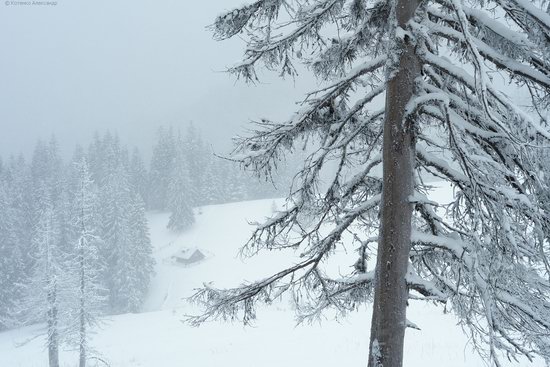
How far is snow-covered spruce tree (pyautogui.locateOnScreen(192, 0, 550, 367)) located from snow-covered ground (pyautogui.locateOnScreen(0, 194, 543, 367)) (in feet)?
2.38

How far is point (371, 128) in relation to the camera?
5062 millimetres

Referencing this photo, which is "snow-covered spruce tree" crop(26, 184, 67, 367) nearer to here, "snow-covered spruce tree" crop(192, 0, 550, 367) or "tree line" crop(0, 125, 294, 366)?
"tree line" crop(0, 125, 294, 366)

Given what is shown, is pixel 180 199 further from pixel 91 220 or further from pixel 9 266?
pixel 91 220

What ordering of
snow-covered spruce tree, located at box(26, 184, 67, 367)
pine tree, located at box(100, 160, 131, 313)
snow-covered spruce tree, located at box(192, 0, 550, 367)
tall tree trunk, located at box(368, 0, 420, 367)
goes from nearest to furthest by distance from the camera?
snow-covered spruce tree, located at box(192, 0, 550, 367), tall tree trunk, located at box(368, 0, 420, 367), snow-covered spruce tree, located at box(26, 184, 67, 367), pine tree, located at box(100, 160, 131, 313)

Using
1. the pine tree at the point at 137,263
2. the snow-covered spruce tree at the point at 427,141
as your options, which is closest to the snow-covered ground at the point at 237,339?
the snow-covered spruce tree at the point at 427,141

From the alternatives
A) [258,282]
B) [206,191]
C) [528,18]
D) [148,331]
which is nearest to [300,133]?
[258,282]

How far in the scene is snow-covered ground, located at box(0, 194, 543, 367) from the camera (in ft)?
57.7

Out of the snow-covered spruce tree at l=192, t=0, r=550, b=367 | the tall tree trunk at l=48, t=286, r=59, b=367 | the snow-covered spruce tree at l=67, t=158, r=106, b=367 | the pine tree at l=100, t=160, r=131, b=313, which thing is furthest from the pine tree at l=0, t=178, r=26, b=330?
the snow-covered spruce tree at l=192, t=0, r=550, b=367

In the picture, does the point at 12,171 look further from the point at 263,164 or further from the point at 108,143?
the point at 263,164

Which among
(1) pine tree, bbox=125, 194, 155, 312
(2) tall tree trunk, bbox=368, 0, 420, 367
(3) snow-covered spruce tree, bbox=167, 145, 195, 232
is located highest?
(2) tall tree trunk, bbox=368, 0, 420, 367

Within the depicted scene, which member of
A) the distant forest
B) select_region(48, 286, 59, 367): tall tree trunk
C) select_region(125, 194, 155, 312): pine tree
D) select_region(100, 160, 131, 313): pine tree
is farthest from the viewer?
select_region(100, 160, 131, 313): pine tree

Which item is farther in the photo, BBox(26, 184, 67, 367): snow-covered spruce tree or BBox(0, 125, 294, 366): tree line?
BBox(0, 125, 294, 366): tree line

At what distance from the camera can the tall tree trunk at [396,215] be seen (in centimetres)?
375

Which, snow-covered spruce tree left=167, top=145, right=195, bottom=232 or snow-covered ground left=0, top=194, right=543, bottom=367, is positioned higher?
snow-covered spruce tree left=167, top=145, right=195, bottom=232
